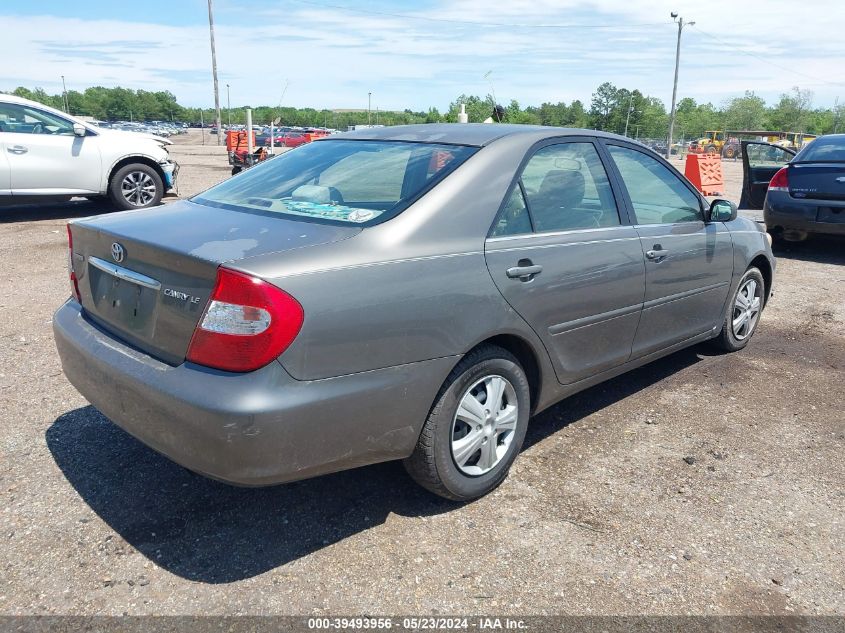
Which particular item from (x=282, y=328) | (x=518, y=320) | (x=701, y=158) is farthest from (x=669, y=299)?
(x=701, y=158)

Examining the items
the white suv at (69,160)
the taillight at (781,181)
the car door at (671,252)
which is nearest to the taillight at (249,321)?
the car door at (671,252)

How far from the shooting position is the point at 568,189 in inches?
141

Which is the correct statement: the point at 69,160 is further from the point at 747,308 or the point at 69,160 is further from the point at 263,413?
the point at 263,413

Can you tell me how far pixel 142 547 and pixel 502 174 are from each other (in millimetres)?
2146

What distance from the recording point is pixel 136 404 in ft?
8.52

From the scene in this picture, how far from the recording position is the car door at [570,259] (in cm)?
308

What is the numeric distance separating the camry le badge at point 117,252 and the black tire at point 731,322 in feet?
12.8

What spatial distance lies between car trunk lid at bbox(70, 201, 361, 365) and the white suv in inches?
299

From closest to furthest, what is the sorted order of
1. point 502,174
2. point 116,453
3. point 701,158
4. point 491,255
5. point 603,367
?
point 491,255 < point 502,174 < point 116,453 < point 603,367 < point 701,158

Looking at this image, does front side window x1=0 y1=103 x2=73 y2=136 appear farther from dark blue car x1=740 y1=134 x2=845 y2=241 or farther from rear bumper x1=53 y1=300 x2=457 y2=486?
dark blue car x1=740 y1=134 x2=845 y2=241

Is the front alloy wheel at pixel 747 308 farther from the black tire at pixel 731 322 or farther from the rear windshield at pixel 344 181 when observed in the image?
the rear windshield at pixel 344 181

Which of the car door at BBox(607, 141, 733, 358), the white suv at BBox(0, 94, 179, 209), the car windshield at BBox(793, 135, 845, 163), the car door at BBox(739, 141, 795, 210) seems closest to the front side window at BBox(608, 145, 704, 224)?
the car door at BBox(607, 141, 733, 358)

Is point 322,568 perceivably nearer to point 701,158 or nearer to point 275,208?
point 275,208

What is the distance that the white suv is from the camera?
31.2 feet
